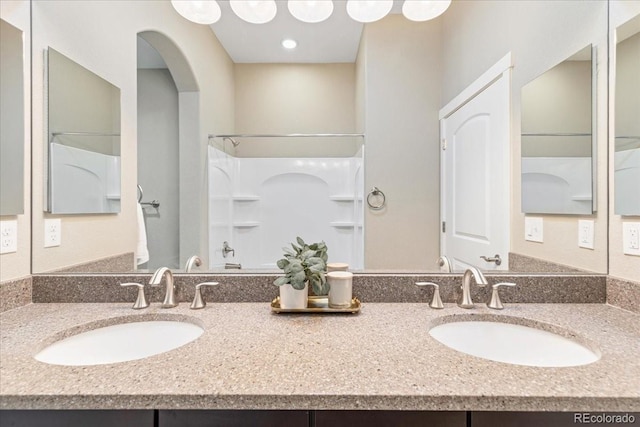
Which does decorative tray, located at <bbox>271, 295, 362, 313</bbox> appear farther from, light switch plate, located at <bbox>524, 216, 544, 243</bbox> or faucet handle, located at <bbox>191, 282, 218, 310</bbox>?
light switch plate, located at <bbox>524, 216, 544, 243</bbox>

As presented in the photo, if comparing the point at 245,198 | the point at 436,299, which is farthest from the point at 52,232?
the point at 436,299

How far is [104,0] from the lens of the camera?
4.49 feet

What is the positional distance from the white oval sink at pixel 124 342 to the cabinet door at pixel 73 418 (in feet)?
1.05

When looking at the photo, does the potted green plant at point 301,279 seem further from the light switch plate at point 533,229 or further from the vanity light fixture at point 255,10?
the vanity light fixture at point 255,10

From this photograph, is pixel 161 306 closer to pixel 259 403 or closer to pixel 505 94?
pixel 259 403

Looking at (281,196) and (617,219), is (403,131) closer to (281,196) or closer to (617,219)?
(281,196)

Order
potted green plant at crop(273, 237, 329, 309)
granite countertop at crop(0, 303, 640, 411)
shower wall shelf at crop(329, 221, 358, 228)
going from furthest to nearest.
→ shower wall shelf at crop(329, 221, 358, 228) → potted green plant at crop(273, 237, 329, 309) → granite countertop at crop(0, 303, 640, 411)

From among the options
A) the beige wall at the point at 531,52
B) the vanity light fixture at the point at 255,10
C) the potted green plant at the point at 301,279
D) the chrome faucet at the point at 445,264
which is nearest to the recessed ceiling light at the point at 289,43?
the vanity light fixture at the point at 255,10

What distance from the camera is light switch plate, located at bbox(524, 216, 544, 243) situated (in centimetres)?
133

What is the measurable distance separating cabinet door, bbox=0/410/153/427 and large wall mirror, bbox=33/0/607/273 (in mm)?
676

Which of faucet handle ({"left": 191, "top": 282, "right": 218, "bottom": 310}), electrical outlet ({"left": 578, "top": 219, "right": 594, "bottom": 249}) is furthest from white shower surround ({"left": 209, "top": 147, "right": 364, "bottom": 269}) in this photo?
electrical outlet ({"left": 578, "top": 219, "right": 594, "bottom": 249})

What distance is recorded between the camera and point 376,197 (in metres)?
1.36

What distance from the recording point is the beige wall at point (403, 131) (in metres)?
1.36

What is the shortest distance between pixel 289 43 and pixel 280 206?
2.24 feet
